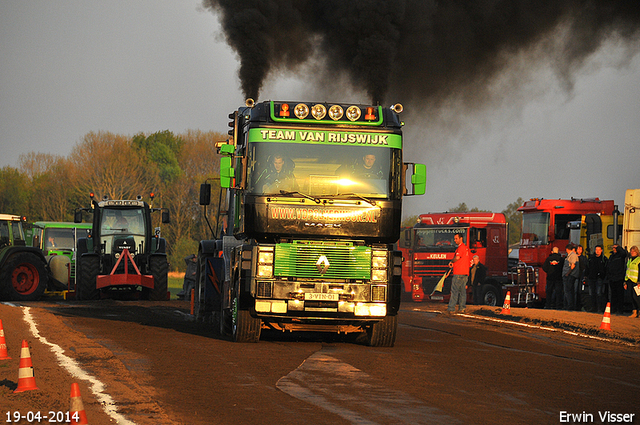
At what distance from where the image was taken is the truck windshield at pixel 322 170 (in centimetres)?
1226

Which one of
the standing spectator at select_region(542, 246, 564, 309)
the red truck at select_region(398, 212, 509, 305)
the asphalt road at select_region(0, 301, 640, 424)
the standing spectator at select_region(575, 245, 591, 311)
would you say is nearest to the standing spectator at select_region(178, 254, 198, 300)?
the red truck at select_region(398, 212, 509, 305)

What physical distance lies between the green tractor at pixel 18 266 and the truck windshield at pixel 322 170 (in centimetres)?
1363

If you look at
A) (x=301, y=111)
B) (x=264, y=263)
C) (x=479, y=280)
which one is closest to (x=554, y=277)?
(x=479, y=280)

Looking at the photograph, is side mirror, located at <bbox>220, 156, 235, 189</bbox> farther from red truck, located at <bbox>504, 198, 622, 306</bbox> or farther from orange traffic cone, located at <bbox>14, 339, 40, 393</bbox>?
red truck, located at <bbox>504, 198, 622, 306</bbox>

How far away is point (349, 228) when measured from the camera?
12172mm

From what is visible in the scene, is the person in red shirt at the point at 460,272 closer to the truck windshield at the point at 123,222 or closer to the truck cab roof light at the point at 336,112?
the truck cab roof light at the point at 336,112

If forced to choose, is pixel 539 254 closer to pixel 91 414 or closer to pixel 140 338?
pixel 140 338

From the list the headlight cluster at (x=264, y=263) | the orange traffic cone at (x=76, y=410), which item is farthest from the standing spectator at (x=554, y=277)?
the orange traffic cone at (x=76, y=410)

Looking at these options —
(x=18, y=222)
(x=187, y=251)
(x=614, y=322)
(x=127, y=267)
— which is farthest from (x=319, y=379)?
(x=187, y=251)

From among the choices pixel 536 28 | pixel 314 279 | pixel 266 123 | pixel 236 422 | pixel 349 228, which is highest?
pixel 536 28

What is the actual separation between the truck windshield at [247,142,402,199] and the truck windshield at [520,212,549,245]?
17752 mm

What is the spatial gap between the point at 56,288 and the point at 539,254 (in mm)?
16011

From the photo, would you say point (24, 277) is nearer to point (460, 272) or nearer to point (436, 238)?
point (460, 272)

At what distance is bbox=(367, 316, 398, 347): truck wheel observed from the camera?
1291 centimetres
